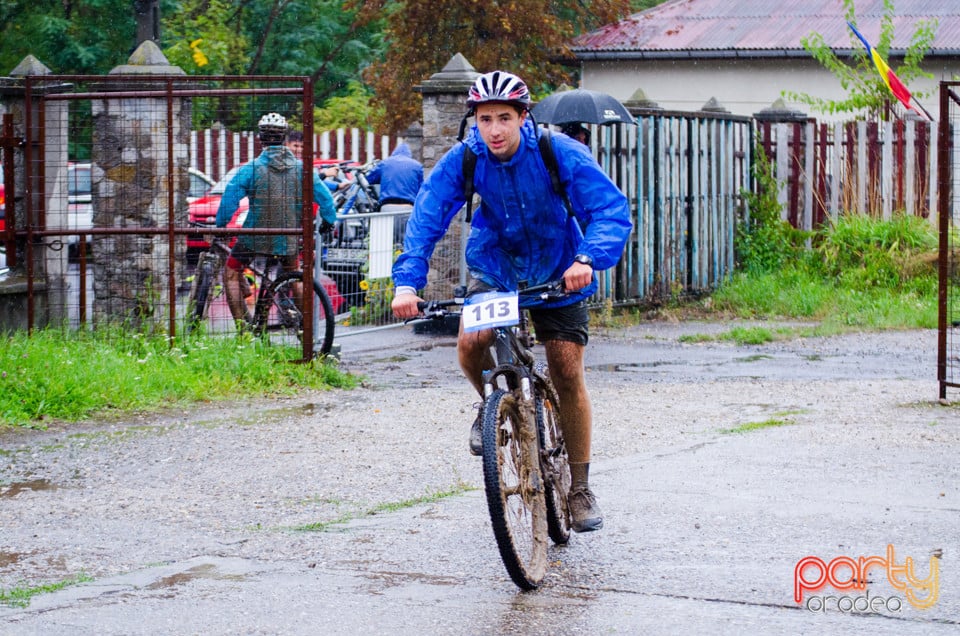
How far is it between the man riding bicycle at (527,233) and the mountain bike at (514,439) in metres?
0.12

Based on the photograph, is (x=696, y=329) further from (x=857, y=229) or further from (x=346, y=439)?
(x=346, y=439)

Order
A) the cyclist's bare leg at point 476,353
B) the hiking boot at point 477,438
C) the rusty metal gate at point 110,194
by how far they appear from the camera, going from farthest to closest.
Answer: the rusty metal gate at point 110,194
the cyclist's bare leg at point 476,353
the hiking boot at point 477,438

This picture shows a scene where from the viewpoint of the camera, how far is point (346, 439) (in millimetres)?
8609

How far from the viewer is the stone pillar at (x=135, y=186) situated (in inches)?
466

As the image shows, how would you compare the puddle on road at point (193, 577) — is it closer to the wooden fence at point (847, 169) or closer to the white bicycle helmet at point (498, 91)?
the white bicycle helmet at point (498, 91)

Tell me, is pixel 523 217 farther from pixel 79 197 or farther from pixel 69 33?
pixel 69 33

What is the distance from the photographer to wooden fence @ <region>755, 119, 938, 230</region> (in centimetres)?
1784

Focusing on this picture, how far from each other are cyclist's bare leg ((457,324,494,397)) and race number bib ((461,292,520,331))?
0.23 meters

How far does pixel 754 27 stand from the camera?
28406mm

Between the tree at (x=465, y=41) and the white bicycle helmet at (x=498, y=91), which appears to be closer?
the white bicycle helmet at (x=498, y=91)

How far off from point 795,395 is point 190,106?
5.32 meters

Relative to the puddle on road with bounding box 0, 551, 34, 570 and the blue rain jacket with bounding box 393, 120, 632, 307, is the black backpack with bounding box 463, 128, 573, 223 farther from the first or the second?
the puddle on road with bounding box 0, 551, 34, 570

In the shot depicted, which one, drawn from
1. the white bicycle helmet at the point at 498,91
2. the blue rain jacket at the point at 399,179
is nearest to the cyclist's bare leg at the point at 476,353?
the white bicycle helmet at the point at 498,91

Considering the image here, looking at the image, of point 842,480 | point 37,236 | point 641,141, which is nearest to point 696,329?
point 641,141
